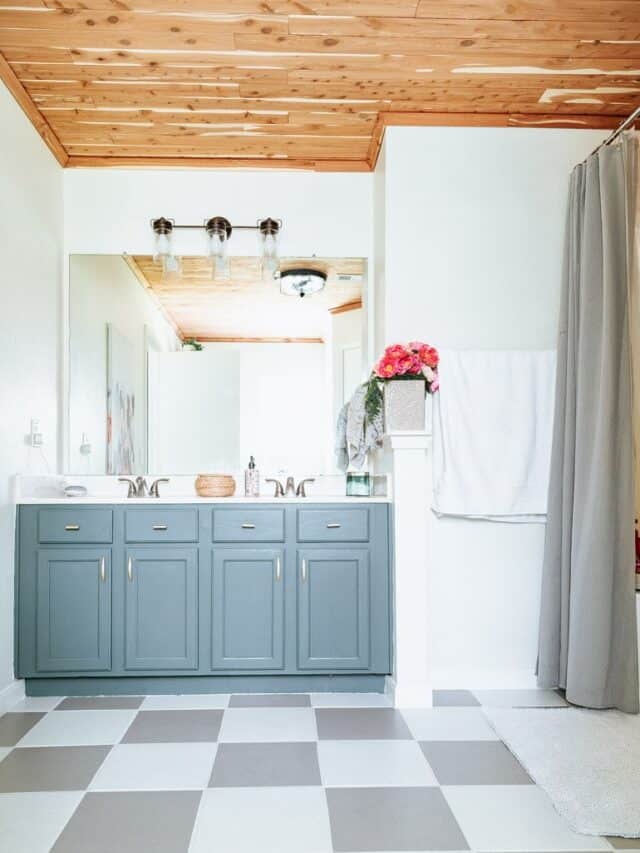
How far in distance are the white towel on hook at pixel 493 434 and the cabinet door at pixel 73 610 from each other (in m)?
1.47

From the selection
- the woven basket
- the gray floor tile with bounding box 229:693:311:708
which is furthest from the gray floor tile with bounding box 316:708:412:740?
the woven basket

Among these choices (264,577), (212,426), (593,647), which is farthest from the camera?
(212,426)

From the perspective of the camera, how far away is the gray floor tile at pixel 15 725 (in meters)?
2.65

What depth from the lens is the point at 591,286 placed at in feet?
9.79

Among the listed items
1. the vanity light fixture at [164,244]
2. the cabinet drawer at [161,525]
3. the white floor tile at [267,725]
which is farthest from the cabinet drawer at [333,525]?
the vanity light fixture at [164,244]

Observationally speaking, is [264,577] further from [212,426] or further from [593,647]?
[593,647]

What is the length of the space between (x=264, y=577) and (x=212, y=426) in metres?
0.89

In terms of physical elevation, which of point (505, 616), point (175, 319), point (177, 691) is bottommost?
point (177, 691)

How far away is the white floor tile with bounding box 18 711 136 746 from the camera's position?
2.62 meters

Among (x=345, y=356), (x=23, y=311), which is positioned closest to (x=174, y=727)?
(x=23, y=311)

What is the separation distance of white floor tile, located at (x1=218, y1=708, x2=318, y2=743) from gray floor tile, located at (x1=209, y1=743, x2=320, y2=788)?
0.07m

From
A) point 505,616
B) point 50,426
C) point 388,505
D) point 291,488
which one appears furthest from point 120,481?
point 505,616

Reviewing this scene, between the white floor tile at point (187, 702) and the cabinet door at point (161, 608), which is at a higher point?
the cabinet door at point (161, 608)

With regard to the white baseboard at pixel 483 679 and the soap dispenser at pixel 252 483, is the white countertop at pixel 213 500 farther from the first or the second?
the white baseboard at pixel 483 679
